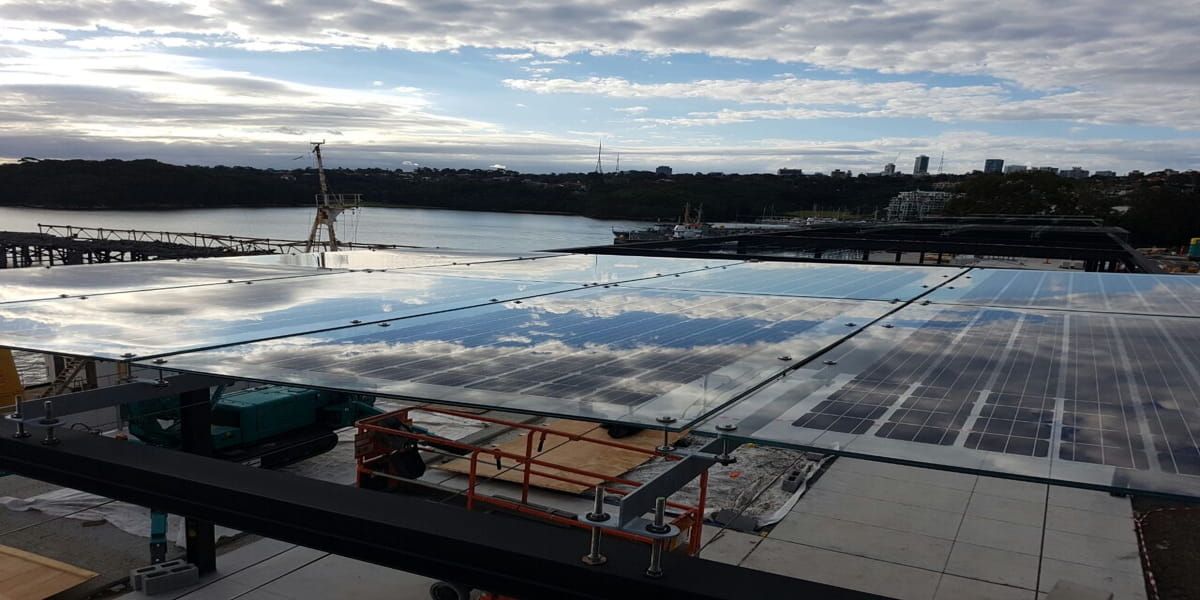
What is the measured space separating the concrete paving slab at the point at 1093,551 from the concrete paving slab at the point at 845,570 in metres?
2.17

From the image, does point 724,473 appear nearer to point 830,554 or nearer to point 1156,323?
point 830,554

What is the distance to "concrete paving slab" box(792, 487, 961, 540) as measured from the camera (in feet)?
38.1

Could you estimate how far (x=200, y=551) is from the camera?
32.3 ft

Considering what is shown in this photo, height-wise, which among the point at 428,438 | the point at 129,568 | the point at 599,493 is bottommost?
the point at 129,568

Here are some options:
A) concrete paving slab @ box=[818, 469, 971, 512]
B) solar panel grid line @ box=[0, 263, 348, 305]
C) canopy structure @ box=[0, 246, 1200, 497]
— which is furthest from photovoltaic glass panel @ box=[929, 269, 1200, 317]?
solar panel grid line @ box=[0, 263, 348, 305]

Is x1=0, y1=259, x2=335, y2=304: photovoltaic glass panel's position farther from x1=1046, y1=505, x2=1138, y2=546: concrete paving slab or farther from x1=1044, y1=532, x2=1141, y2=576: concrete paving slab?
x1=1046, y1=505, x2=1138, y2=546: concrete paving slab

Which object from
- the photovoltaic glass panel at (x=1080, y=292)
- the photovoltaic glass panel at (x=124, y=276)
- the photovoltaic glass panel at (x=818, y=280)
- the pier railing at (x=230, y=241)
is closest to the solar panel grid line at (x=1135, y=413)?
the photovoltaic glass panel at (x=1080, y=292)

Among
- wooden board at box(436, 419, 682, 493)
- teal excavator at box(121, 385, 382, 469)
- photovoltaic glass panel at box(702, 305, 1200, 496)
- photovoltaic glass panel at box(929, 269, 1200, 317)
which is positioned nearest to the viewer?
photovoltaic glass panel at box(702, 305, 1200, 496)

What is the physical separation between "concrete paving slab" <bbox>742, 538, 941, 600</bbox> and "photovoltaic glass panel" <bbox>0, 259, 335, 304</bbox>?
26.9 feet

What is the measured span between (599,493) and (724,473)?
35.6 feet

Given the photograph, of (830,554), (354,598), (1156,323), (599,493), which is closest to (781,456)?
(830,554)

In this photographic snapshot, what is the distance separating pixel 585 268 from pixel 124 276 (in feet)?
24.5

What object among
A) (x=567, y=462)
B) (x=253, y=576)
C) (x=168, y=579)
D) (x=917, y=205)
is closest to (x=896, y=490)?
(x=567, y=462)

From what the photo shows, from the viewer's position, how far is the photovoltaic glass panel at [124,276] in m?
8.92
